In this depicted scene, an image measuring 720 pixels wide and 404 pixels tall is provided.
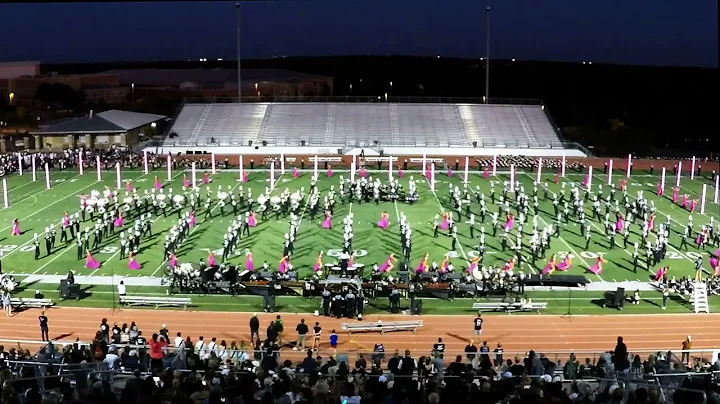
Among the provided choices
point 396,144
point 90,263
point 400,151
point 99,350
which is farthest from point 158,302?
point 396,144

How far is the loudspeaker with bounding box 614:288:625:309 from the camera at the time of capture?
17.3 metres

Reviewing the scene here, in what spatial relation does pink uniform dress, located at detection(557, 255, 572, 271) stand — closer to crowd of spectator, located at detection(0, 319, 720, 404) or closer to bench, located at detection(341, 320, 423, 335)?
bench, located at detection(341, 320, 423, 335)

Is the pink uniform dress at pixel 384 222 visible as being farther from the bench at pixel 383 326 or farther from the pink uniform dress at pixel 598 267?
the bench at pixel 383 326

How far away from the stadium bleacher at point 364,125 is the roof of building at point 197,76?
113 feet

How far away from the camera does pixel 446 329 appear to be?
1591cm

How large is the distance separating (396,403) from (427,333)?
8902 mm

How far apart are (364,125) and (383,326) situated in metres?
39.7

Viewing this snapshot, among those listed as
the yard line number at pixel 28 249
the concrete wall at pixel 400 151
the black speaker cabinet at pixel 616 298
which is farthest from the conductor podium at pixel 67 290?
the concrete wall at pixel 400 151

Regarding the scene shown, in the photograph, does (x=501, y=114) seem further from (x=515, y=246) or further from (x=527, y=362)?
(x=527, y=362)

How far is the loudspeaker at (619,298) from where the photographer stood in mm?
17281

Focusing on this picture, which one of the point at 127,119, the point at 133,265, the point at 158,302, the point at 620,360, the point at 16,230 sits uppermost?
the point at 127,119

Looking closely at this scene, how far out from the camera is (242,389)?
7285 millimetres

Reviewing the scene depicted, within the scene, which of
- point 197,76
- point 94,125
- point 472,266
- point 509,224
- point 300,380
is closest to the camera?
point 300,380

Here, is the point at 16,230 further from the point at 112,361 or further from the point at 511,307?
the point at 112,361
